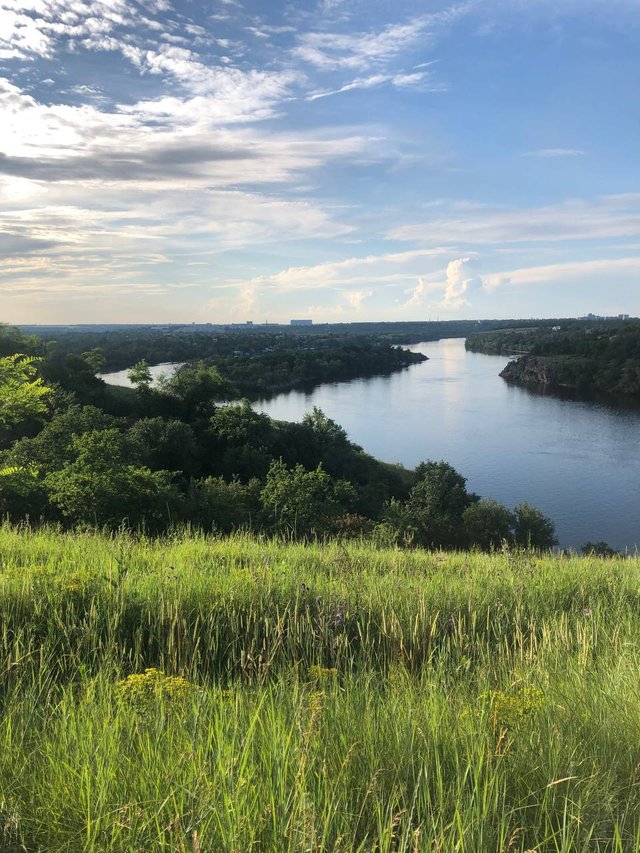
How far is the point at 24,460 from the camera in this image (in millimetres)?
19328

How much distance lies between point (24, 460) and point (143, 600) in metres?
17.2

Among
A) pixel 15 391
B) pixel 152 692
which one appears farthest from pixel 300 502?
pixel 152 692

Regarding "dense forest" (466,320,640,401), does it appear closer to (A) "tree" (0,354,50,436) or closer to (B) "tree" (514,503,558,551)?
(B) "tree" (514,503,558,551)

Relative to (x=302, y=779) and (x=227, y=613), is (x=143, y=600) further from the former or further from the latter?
(x=302, y=779)

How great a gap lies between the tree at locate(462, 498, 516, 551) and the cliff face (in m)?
73.8

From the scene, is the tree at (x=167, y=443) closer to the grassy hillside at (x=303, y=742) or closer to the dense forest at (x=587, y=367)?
the grassy hillside at (x=303, y=742)

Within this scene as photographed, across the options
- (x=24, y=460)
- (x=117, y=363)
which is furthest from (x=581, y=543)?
(x=117, y=363)

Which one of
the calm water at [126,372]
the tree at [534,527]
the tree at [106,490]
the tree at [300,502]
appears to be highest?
the calm water at [126,372]

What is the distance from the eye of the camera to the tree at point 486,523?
28703mm

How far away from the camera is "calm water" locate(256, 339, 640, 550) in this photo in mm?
38719

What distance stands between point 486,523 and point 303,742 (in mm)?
28885

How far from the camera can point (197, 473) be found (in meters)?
37.9

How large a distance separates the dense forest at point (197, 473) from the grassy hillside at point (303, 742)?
4.17m

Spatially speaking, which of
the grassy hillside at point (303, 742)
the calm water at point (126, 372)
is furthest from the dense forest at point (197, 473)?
the calm water at point (126, 372)
